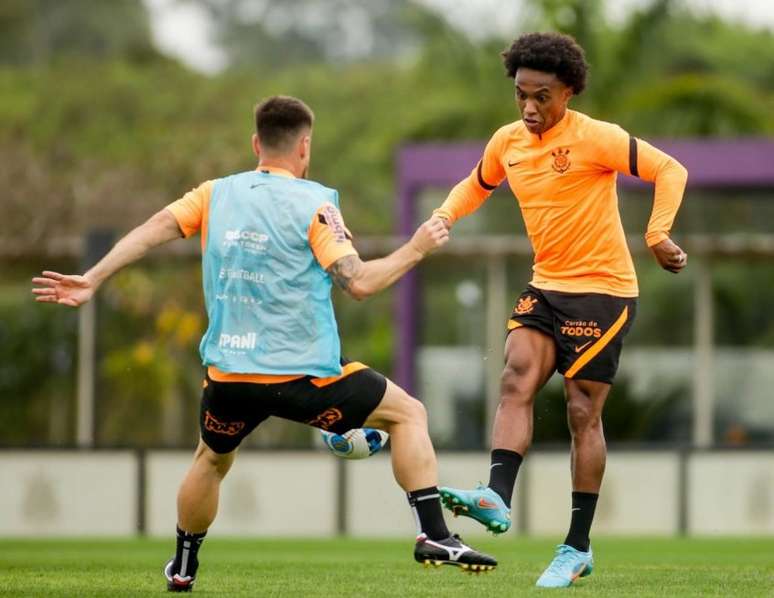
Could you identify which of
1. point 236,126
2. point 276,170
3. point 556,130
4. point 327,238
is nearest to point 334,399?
point 327,238

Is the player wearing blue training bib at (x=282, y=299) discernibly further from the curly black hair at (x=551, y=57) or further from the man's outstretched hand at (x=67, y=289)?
the curly black hair at (x=551, y=57)

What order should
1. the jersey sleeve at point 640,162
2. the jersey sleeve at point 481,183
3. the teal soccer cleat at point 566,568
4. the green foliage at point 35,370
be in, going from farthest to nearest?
1. the green foliage at point 35,370
2. the jersey sleeve at point 481,183
3. the jersey sleeve at point 640,162
4. the teal soccer cleat at point 566,568

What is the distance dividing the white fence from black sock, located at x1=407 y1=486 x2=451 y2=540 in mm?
9916

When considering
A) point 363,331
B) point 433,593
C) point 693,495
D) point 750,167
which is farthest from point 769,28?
point 433,593

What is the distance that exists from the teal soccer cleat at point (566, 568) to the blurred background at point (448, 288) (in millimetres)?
9362

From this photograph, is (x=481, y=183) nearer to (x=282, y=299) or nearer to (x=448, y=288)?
(x=282, y=299)

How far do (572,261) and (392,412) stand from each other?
1.26 meters

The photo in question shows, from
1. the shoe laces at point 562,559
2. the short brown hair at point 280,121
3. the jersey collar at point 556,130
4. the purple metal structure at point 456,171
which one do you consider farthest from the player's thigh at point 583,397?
the purple metal structure at point 456,171

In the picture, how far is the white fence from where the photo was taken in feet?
57.7

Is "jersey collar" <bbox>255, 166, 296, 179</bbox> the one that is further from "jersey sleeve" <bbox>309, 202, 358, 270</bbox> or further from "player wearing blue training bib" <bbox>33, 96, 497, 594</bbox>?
"jersey sleeve" <bbox>309, 202, 358, 270</bbox>

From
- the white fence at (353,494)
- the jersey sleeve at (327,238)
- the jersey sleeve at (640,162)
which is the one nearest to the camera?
the jersey sleeve at (327,238)

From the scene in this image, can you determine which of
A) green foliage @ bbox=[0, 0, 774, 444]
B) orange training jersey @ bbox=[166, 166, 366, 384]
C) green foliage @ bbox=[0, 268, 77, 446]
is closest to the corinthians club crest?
orange training jersey @ bbox=[166, 166, 366, 384]

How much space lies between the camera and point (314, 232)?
7.26 metres

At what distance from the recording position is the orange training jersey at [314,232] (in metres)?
7.22
